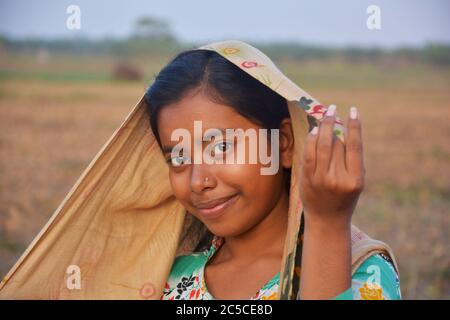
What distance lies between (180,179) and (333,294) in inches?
26.1

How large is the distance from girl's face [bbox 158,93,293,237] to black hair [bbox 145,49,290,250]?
0.03 m

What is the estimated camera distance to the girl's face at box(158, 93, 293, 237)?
2.00m

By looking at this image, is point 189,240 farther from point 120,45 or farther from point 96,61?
point 120,45

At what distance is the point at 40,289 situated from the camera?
7.31ft

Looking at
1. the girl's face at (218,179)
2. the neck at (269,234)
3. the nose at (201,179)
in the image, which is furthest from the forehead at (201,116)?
the neck at (269,234)

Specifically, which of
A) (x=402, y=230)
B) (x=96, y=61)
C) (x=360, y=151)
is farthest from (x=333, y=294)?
(x=96, y=61)

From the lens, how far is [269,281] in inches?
80.2

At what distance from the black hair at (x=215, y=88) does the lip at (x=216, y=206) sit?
0.25m

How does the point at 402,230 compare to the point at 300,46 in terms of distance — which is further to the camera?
the point at 300,46

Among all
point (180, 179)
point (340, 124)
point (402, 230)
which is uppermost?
point (340, 124)

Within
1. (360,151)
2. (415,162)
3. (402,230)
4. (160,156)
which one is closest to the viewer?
(360,151)

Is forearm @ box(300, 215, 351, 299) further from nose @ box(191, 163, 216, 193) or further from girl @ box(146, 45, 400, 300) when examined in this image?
nose @ box(191, 163, 216, 193)

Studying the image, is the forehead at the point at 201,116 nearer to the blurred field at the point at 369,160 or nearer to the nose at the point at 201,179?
the nose at the point at 201,179

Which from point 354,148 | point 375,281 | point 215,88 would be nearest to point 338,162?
point 354,148
